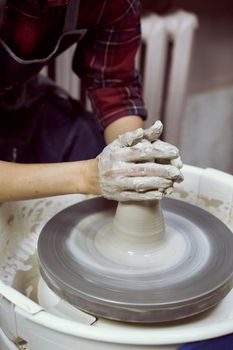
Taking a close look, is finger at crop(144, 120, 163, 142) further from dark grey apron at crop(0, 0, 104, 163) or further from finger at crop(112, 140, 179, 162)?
dark grey apron at crop(0, 0, 104, 163)

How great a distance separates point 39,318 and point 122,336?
Result: 0.48 ft

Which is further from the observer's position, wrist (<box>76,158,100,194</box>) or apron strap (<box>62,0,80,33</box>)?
apron strap (<box>62,0,80,33</box>)

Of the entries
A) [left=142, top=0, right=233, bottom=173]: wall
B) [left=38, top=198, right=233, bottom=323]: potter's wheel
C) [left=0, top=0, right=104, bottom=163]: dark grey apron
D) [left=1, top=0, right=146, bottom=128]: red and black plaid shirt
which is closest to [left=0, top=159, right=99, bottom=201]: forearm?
[left=38, top=198, right=233, bottom=323]: potter's wheel

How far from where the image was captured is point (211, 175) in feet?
4.78

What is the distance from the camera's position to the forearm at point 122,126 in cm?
155

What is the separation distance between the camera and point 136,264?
1.15 m

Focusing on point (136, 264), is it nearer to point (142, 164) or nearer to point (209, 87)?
point (142, 164)

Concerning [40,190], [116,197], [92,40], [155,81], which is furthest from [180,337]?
[155,81]

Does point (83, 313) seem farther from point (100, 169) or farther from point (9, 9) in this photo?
point (9, 9)

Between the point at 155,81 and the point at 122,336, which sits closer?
the point at 122,336

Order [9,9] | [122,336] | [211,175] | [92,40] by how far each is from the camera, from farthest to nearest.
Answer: [92,40] → [211,175] → [9,9] → [122,336]

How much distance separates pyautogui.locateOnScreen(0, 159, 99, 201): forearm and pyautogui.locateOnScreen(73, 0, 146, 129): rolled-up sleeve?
1.48 feet

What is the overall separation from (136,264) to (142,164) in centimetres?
22

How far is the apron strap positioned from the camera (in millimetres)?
1370
